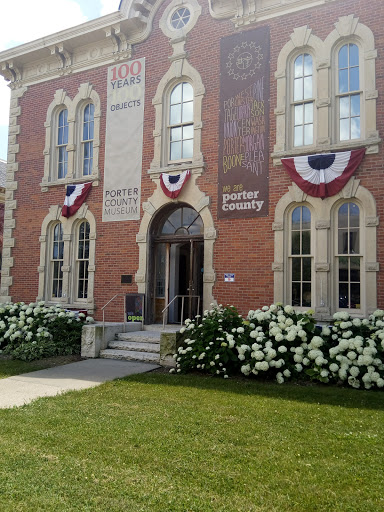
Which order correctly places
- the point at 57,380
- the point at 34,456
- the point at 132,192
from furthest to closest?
the point at 132,192 < the point at 57,380 < the point at 34,456

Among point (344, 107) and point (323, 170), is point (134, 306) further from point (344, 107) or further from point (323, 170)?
point (344, 107)

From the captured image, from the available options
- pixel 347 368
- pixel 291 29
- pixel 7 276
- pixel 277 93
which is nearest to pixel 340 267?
pixel 347 368

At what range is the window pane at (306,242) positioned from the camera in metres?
10.4

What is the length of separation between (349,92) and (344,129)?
82 centimetres

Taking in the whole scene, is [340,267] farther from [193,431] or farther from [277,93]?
[193,431]

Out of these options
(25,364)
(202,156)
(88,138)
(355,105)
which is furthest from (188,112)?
(25,364)

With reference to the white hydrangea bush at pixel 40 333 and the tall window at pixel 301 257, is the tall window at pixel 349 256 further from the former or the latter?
the white hydrangea bush at pixel 40 333

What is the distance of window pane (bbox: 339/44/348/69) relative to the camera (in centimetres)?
1040

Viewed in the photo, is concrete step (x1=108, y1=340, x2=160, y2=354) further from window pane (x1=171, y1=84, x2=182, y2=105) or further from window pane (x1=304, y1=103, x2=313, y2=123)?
window pane (x1=171, y1=84, x2=182, y2=105)

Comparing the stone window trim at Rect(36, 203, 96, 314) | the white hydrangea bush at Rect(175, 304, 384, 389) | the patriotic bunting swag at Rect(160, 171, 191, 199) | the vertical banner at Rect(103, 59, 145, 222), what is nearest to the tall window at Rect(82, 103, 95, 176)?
the vertical banner at Rect(103, 59, 145, 222)

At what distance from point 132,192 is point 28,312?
4.19 meters

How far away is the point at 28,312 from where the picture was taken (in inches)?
456

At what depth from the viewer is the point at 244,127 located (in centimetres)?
1123

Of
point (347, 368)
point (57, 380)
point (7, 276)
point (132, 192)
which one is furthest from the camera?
point (7, 276)
